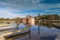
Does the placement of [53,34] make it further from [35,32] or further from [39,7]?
[39,7]

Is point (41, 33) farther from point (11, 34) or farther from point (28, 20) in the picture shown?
point (11, 34)

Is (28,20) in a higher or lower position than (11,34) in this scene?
higher

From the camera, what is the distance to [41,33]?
1757 millimetres

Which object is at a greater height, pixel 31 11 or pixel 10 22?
pixel 31 11

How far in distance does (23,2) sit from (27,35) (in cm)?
50

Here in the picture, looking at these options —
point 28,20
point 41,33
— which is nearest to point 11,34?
point 28,20

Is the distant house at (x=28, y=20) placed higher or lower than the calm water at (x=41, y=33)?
higher

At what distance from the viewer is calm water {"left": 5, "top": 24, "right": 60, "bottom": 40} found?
1.73m

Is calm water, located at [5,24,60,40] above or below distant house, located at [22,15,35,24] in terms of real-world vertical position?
below

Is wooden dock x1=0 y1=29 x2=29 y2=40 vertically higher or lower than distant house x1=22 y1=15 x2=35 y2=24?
lower

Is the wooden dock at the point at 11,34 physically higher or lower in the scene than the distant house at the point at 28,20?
lower

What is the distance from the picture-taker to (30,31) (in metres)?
1.78

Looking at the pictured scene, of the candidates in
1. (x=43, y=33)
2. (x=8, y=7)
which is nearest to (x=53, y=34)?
(x=43, y=33)

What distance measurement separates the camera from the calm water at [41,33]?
1726mm
